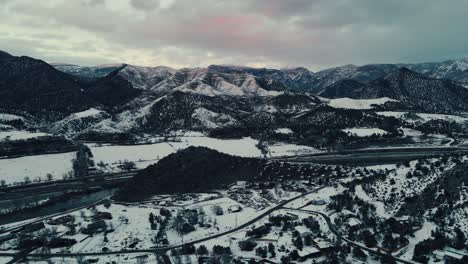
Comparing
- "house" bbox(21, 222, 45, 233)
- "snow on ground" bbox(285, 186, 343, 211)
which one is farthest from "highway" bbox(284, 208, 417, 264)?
"house" bbox(21, 222, 45, 233)

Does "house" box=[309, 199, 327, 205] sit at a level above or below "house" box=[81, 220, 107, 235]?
above

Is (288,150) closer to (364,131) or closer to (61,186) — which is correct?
(364,131)

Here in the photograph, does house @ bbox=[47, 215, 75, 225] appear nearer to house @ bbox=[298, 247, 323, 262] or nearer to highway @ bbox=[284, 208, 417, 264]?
highway @ bbox=[284, 208, 417, 264]

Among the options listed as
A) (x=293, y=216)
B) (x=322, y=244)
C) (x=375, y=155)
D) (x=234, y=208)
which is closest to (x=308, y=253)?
(x=322, y=244)

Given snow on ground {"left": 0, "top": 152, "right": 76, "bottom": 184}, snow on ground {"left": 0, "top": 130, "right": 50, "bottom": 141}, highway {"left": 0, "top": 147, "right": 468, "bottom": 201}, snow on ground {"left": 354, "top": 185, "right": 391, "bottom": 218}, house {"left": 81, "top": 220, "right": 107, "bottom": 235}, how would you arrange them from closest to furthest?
house {"left": 81, "top": 220, "right": 107, "bottom": 235} → snow on ground {"left": 354, "top": 185, "right": 391, "bottom": 218} → highway {"left": 0, "top": 147, "right": 468, "bottom": 201} → snow on ground {"left": 0, "top": 152, "right": 76, "bottom": 184} → snow on ground {"left": 0, "top": 130, "right": 50, "bottom": 141}

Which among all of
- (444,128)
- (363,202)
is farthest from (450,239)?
(444,128)

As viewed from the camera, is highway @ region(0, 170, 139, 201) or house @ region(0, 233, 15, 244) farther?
highway @ region(0, 170, 139, 201)

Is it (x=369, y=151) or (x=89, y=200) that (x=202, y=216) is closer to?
(x=89, y=200)
